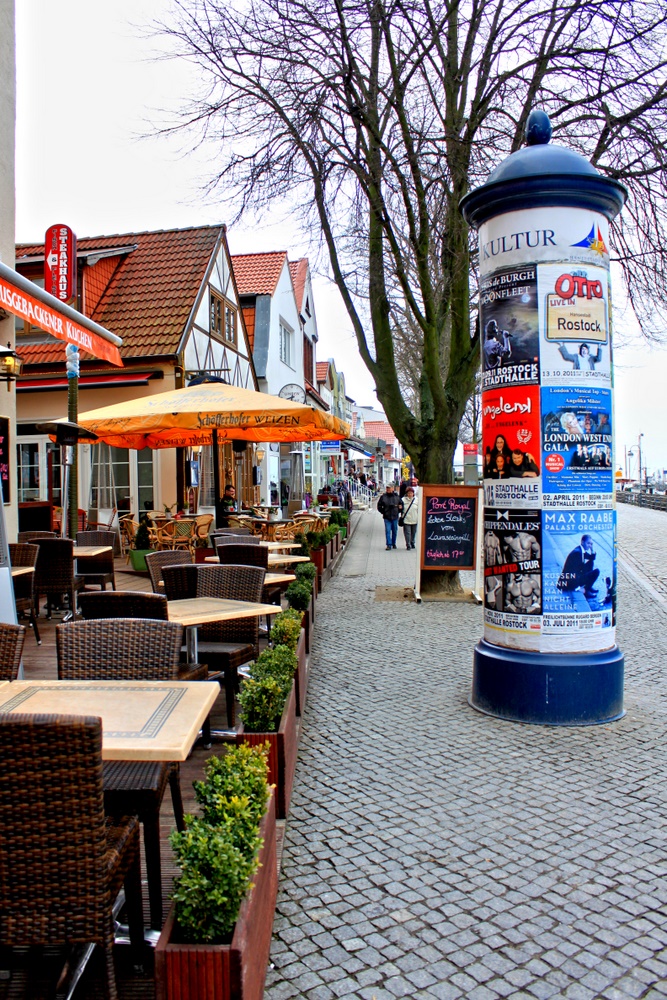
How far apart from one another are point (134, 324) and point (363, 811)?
47.7ft

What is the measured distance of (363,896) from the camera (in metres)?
3.33

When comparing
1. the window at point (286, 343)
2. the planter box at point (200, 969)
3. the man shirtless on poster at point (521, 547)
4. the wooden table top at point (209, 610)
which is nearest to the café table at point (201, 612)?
the wooden table top at point (209, 610)

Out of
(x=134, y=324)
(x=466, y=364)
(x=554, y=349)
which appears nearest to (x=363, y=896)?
(x=554, y=349)

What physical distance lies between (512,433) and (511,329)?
75 centimetres

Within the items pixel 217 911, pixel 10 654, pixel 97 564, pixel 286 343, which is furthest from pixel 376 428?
pixel 217 911

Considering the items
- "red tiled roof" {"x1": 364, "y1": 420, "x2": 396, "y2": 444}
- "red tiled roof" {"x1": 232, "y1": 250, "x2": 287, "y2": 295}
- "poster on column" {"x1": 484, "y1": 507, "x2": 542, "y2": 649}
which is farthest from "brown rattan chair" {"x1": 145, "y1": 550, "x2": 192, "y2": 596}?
"red tiled roof" {"x1": 364, "y1": 420, "x2": 396, "y2": 444}

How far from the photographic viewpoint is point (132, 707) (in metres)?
2.96

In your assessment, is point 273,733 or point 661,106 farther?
point 661,106

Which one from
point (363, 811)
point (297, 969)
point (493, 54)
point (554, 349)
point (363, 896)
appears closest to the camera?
point (297, 969)

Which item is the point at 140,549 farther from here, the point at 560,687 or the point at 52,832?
the point at 52,832

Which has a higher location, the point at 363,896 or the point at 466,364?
the point at 466,364

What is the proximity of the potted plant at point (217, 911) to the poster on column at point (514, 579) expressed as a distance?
3.40 meters

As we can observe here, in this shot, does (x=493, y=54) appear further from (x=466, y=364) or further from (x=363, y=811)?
(x=363, y=811)

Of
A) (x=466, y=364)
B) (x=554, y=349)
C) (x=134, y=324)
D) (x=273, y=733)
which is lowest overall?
(x=273, y=733)
